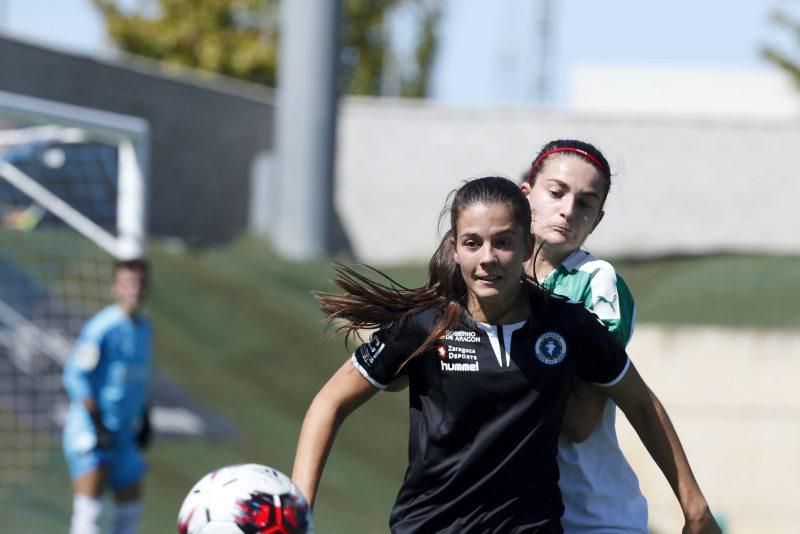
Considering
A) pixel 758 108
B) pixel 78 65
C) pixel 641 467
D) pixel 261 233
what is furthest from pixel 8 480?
pixel 758 108

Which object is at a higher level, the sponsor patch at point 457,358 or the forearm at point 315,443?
the sponsor patch at point 457,358

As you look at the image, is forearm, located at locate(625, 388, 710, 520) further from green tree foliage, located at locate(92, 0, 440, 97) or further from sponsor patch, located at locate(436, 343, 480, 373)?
green tree foliage, located at locate(92, 0, 440, 97)

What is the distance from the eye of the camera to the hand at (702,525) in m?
3.81

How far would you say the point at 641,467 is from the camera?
588 inches

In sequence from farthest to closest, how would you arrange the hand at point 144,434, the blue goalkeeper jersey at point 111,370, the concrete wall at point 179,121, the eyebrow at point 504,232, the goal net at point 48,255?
1. the concrete wall at point 179,121
2. the goal net at point 48,255
3. the hand at point 144,434
4. the blue goalkeeper jersey at point 111,370
5. the eyebrow at point 504,232

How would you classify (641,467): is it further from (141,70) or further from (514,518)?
(514,518)

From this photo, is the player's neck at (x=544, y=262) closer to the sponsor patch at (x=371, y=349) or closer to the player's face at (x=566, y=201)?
the player's face at (x=566, y=201)

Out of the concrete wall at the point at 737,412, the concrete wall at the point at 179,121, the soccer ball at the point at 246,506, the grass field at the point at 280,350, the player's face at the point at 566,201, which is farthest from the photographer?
the concrete wall at the point at 179,121

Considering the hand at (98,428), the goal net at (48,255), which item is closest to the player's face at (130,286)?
the hand at (98,428)

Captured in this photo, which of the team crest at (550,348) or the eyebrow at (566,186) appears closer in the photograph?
the team crest at (550,348)

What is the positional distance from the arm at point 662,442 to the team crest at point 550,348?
20cm

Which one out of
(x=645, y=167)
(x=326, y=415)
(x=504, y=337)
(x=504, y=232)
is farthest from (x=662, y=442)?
(x=645, y=167)

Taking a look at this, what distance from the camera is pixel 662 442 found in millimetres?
3879

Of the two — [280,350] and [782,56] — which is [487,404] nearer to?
[280,350]
